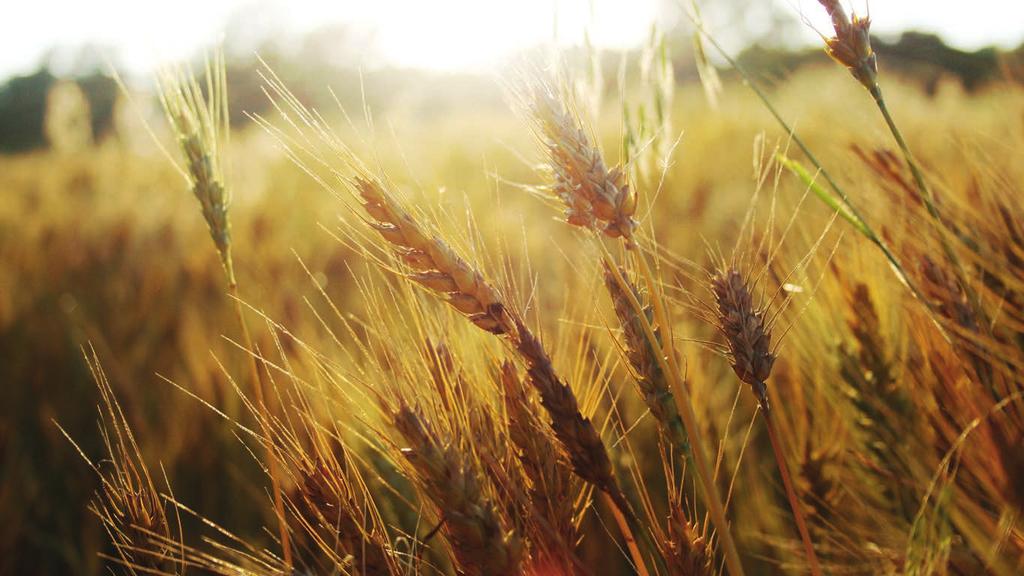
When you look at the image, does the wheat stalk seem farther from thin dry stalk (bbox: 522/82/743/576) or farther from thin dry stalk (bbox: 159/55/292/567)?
thin dry stalk (bbox: 159/55/292/567)

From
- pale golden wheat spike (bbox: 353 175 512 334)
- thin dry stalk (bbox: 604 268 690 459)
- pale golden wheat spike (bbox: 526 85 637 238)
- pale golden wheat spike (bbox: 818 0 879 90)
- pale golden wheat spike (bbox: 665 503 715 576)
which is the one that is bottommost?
pale golden wheat spike (bbox: 665 503 715 576)

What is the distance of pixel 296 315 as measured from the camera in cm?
188

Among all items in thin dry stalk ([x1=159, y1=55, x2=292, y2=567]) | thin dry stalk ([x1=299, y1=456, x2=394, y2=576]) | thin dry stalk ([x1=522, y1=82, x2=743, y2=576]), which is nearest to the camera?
thin dry stalk ([x1=522, y1=82, x2=743, y2=576])

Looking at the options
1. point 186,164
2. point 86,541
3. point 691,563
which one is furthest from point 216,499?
point 691,563

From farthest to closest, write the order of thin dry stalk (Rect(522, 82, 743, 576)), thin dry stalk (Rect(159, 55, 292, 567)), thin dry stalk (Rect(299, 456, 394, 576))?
thin dry stalk (Rect(159, 55, 292, 567)) < thin dry stalk (Rect(299, 456, 394, 576)) < thin dry stalk (Rect(522, 82, 743, 576))

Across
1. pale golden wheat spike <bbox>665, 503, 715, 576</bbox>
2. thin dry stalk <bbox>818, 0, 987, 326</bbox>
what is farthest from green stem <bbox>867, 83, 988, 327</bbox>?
pale golden wheat spike <bbox>665, 503, 715, 576</bbox>

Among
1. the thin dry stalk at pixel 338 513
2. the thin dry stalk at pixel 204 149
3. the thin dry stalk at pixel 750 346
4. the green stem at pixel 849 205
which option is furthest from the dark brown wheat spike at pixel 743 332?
the thin dry stalk at pixel 204 149

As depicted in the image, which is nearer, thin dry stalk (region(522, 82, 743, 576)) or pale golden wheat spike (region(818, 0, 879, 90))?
thin dry stalk (region(522, 82, 743, 576))

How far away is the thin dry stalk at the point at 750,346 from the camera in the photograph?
0.55m

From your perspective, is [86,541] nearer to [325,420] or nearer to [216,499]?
[216,499]

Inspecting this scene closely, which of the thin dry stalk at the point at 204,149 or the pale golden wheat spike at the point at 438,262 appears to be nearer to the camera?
the pale golden wheat spike at the point at 438,262

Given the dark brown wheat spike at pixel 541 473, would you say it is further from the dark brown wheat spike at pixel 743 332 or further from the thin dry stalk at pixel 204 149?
the thin dry stalk at pixel 204 149

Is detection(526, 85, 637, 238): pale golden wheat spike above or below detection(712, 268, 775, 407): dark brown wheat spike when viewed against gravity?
above

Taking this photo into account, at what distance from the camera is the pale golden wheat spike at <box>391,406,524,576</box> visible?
0.49m
